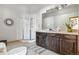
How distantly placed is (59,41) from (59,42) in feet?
0.05

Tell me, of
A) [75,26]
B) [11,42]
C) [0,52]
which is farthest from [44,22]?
[0,52]

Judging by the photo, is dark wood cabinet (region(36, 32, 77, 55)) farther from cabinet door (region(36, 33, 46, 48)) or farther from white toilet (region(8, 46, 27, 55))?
white toilet (region(8, 46, 27, 55))

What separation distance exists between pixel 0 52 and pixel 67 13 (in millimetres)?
1071

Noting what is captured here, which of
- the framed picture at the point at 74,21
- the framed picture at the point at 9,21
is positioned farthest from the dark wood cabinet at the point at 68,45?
the framed picture at the point at 9,21

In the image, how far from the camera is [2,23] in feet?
5.44

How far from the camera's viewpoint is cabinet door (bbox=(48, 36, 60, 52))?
1701 mm

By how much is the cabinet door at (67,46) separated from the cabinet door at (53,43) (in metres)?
0.06

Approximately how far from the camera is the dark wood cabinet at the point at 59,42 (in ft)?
5.37

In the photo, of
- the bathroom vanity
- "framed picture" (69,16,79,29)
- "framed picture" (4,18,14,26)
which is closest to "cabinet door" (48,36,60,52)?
the bathroom vanity

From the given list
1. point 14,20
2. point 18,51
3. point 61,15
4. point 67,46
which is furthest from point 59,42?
point 14,20

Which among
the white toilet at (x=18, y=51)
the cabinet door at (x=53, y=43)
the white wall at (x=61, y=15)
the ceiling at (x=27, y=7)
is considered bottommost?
the white toilet at (x=18, y=51)

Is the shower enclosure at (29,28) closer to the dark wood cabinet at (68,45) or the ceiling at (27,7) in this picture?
the ceiling at (27,7)

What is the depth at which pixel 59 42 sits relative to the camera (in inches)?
66.7
